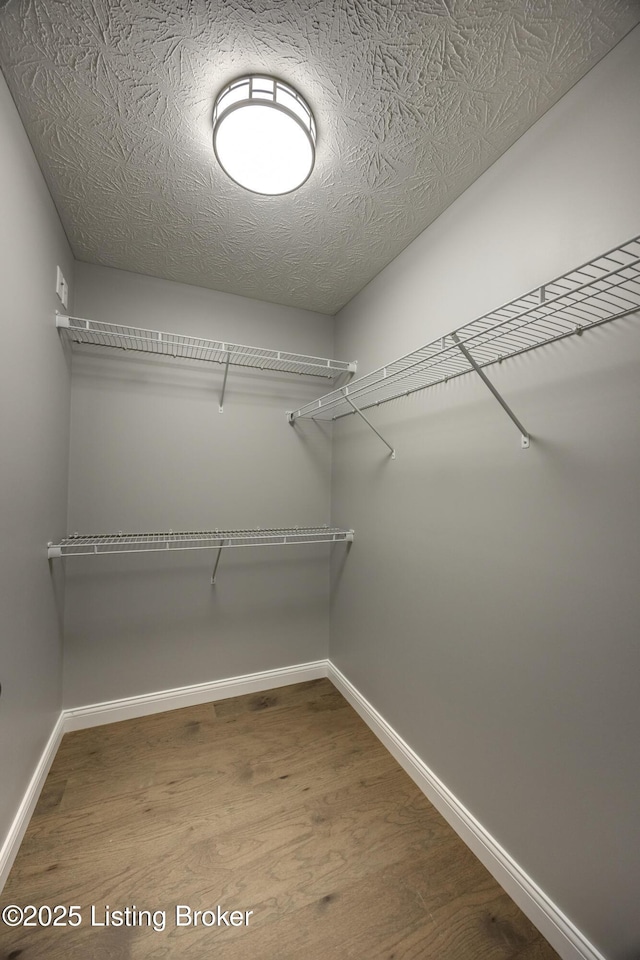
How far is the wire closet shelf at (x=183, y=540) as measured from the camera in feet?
5.44

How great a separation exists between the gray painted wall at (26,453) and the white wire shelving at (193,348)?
0.21m

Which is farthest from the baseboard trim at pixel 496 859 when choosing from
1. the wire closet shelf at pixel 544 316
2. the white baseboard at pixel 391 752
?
the wire closet shelf at pixel 544 316

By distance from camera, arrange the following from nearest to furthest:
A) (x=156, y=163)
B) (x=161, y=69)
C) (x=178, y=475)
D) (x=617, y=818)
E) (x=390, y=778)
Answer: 1. (x=617, y=818)
2. (x=161, y=69)
3. (x=156, y=163)
4. (x=390, y=778)
5. (x=178, y=475)

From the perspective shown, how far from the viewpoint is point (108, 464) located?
6.18ft

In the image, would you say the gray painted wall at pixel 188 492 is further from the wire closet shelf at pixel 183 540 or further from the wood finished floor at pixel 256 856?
the wood finished floor at pixel 256 856

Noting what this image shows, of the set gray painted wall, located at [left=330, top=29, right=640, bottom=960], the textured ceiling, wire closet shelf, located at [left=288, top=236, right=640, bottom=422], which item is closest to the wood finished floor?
gray painted wall, located at [left=330, top=29, right=640, bottom=960]

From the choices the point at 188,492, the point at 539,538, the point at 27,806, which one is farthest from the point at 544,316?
the point at 27,806

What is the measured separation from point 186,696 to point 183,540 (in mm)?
1021

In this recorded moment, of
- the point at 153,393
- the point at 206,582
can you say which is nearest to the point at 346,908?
the point at 206,582

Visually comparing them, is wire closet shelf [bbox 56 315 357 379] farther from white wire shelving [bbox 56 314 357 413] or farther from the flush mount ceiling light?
the flush mount ceiling light

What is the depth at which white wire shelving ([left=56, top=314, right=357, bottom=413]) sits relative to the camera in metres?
1.71

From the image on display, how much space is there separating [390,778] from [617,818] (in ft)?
3.07

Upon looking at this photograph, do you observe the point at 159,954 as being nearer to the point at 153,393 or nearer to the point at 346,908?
the point at 346,908

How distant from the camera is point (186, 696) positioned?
203 cm
